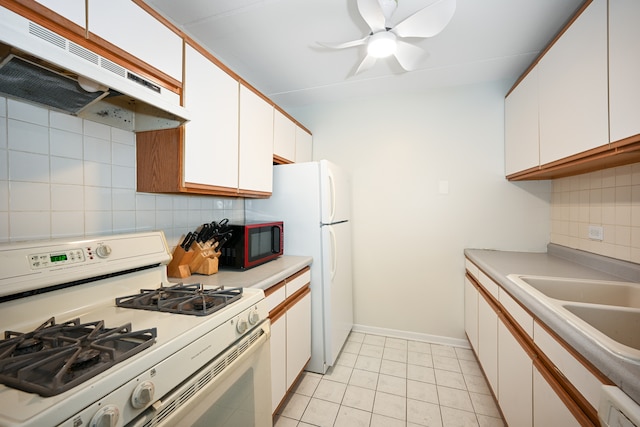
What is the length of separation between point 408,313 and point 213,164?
7.22ft

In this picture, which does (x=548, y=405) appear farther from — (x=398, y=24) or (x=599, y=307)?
(x=398, y=24)

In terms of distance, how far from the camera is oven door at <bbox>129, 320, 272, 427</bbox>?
71 cm

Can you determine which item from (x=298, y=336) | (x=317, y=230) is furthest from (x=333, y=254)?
(x=298, y=336)

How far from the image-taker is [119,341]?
2.47 feet

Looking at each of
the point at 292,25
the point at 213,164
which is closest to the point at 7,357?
the point at 213,164

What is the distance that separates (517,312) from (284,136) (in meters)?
1.95

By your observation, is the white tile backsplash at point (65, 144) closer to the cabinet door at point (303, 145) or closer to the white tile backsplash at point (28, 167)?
the white tile backsplash at point (28, 167)

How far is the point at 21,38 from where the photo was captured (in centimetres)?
63

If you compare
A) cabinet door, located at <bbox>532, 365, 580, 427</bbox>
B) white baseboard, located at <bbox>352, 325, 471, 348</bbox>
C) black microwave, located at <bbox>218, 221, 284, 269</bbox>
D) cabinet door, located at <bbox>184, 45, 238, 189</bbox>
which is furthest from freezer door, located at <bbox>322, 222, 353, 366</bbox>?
cabinet door, located at <bbox>532, 365, 580, 427</bbox>

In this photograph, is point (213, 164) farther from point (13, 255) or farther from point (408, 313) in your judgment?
point (408, 313)

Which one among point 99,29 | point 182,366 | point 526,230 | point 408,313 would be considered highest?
point 99,29

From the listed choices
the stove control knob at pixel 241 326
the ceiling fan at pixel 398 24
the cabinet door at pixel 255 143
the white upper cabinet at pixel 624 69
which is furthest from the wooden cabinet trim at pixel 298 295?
the white upper cabinet at pixel 624 69

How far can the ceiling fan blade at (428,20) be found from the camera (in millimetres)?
1206

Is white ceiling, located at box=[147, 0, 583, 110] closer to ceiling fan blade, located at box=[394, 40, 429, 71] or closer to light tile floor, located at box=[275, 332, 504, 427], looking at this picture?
ceiling fan blade, located at box=[394, 40, 429, 71]
